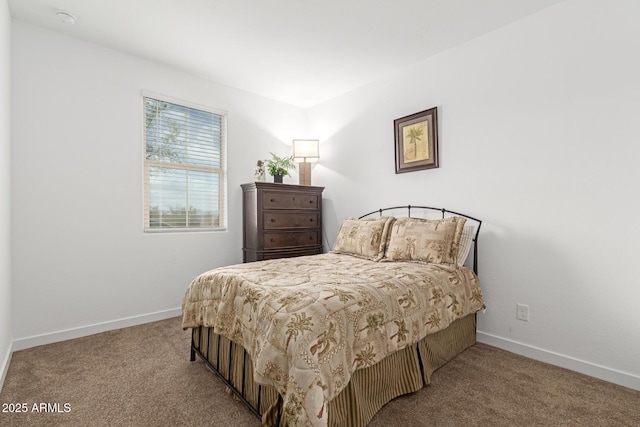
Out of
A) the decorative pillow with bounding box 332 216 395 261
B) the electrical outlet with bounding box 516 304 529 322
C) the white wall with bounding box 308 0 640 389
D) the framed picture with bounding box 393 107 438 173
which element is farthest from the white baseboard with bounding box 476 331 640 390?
the framed picture with bounding box 393 107 438 173

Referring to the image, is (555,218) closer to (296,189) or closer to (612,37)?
(612,37)

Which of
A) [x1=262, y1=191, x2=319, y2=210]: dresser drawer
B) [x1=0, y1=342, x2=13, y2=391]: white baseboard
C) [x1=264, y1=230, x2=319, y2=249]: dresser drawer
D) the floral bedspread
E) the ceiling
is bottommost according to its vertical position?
[x1=0, y1=342, x2=13, y2=391]: white baseboard

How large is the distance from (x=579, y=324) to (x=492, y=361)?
64cm

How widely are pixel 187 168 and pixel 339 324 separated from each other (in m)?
2.86

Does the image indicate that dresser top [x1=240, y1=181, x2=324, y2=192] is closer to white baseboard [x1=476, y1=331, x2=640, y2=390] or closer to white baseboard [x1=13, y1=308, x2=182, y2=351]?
white baseboard [x1=13, y1=308, x2=182, y2=351]

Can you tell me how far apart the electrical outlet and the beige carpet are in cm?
30

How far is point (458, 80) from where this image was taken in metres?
2.87

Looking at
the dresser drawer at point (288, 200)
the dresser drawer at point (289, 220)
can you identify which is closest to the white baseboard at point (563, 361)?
the dresser drawer at point (289, 220)

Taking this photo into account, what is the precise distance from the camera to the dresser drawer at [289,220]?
3564mm

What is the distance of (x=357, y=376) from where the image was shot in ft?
4.91

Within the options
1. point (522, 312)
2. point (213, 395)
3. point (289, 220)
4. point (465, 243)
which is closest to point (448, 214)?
point (465, 243)

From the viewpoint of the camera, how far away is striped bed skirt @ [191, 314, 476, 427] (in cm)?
142

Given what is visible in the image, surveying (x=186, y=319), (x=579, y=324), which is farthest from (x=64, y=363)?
(x=579, y=324)

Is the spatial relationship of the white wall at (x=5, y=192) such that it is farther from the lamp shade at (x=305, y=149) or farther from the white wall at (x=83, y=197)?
the lamp shade at (x=305, y=149)
